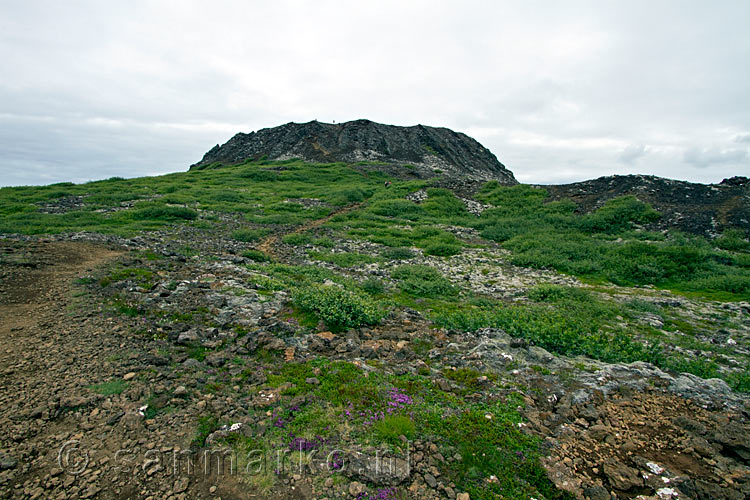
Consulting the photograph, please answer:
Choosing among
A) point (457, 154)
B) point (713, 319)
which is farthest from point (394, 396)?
point (457, 154)

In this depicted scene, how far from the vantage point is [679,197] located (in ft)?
85.4

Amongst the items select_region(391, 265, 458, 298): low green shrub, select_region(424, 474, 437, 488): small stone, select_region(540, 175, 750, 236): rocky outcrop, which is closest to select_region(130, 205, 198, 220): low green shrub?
select_region(391, 265, 458, 298): low green shrub

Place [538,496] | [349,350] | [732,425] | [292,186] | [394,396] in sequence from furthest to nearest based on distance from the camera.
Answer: [292,186], [349,350], [394,396], [732,425], [538,496]

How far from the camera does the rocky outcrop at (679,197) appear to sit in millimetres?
21391

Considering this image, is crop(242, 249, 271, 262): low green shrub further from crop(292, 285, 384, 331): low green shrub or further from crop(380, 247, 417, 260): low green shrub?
crop(292, 285, 384, 331): low green shrub

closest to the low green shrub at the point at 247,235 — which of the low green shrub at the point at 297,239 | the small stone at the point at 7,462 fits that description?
the low green shrub at the point at 297,239

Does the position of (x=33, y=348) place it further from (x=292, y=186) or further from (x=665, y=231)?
(x=292, y=186)

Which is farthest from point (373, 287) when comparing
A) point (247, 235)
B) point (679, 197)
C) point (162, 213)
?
point (679, 197)

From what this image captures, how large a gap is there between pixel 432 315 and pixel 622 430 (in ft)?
17.7

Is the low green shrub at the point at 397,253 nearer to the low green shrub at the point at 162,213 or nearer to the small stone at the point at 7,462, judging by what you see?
the low green shrub at the point at 162,213

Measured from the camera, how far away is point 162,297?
352 inches

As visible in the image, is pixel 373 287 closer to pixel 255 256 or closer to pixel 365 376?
pixel 255 256

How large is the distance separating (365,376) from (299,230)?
1802 cm

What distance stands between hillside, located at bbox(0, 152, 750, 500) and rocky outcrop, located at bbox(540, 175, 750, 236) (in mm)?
6783
